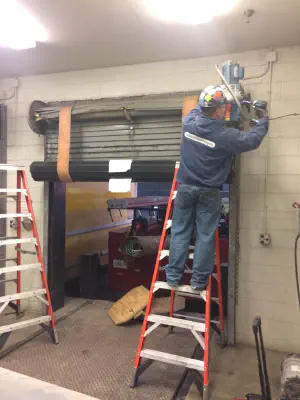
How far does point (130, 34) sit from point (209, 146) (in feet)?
4.25

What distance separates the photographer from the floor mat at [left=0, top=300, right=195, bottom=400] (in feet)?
8.50

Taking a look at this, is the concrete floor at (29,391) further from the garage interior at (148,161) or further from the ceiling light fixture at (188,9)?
the ceiling light fixture at (188,9)

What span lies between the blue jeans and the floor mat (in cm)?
82

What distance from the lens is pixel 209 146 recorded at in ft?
8.13

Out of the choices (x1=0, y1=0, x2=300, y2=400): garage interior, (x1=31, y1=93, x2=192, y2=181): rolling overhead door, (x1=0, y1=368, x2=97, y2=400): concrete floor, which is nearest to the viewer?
(x1=0, y1=368, x2=97, y2=400): concrete floor

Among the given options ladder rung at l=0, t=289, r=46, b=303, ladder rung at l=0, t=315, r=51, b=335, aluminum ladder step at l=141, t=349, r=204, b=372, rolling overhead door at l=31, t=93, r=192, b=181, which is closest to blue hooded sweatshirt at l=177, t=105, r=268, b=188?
rolling overhead door at l=31, t=93, r=192, b=181

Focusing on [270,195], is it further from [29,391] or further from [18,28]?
[18,28]

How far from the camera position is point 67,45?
3.21m

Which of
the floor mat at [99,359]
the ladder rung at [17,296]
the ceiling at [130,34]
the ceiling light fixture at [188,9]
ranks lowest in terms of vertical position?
the floor mat at [99,359]

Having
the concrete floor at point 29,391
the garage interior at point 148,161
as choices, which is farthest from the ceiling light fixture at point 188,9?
the concrete floor at point 29,391

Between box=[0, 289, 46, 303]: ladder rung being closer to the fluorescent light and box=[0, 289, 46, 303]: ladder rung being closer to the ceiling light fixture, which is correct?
the fluorescent light

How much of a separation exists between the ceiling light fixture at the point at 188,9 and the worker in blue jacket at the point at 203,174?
22.6 inches

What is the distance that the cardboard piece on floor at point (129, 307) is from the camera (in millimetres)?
3746

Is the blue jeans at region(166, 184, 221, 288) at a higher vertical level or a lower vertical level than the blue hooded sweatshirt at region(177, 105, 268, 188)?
lower
